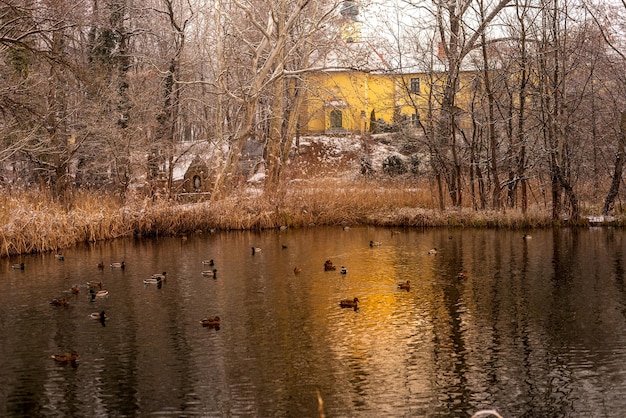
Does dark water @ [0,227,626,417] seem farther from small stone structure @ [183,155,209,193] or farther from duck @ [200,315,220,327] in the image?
small stone structure @ [183,155,209,193]

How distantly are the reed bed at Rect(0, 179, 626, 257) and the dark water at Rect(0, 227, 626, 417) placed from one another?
206cm

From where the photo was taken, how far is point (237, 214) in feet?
80.4

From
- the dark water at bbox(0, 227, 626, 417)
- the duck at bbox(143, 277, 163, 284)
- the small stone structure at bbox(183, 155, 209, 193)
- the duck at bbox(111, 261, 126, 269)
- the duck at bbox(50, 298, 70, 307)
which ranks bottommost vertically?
the dark water at bbox(0, 227, 626, 417)

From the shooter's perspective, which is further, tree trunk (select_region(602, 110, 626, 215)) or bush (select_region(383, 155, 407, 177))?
bush (select_region(383, 155, 407, 177))

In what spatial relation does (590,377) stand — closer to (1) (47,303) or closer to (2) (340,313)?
(2) (340,313)

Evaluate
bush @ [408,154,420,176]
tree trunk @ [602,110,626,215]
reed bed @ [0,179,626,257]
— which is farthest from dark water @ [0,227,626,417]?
bush @ [408,154,420,176]

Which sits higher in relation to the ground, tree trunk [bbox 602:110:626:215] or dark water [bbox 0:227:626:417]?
tree trunk [bbox 602:110:626:215]

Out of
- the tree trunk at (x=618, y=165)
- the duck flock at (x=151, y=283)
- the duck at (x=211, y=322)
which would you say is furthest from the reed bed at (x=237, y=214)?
the duck at (x=211, y=322)

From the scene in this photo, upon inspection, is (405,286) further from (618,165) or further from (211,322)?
(618,165)

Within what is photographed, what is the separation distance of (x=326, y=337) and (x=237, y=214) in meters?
13.9

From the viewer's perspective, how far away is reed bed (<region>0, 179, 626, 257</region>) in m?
20.5

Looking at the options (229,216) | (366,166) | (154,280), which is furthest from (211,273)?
(366,166)

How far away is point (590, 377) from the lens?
29.5 feet

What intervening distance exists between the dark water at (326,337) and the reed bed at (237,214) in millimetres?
2065
